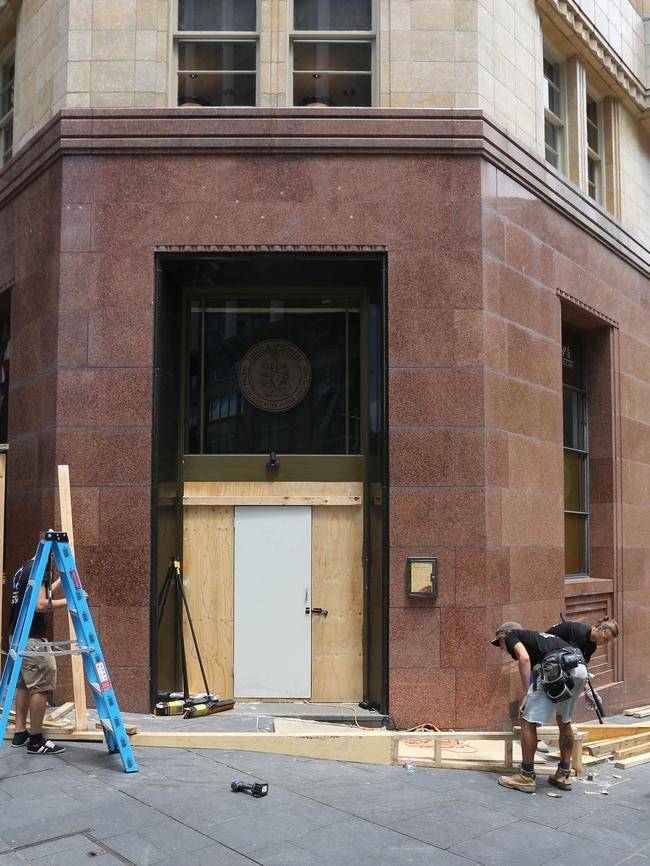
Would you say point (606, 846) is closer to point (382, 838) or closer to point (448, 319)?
point (382, 838)

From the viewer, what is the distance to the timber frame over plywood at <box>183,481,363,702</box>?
1137 cm

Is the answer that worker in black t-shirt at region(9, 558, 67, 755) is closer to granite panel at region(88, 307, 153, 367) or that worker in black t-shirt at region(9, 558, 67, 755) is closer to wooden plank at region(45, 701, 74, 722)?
wooden plank at region(45, 701, 74, 722)

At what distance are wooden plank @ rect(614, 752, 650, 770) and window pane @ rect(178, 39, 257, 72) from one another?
30.4 feet

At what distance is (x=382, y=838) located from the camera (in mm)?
6887

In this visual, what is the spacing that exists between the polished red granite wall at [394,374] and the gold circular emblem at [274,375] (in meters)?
1.37

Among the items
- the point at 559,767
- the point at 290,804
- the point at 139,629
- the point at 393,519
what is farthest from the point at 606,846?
the point at 139,629

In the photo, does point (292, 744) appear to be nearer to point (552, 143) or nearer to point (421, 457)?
point (421, 457)

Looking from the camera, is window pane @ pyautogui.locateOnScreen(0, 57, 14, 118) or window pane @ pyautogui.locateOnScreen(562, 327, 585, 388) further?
window pane @ pyautogui.locateOnScreen(562, 327, 585, 388)

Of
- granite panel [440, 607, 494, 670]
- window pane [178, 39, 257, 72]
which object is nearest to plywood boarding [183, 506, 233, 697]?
granite panel [440, 607, 494, 670]

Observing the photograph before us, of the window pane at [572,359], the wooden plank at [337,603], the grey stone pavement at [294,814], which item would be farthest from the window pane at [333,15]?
the grey stone pavement at [294,814]

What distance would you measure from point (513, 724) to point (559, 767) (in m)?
2.22

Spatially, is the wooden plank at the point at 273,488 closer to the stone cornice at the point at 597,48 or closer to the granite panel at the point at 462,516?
the granite panel at the point at 462,516

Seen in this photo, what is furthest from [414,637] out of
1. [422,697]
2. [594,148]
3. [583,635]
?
[594,148]

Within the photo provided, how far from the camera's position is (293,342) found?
11.9 m
